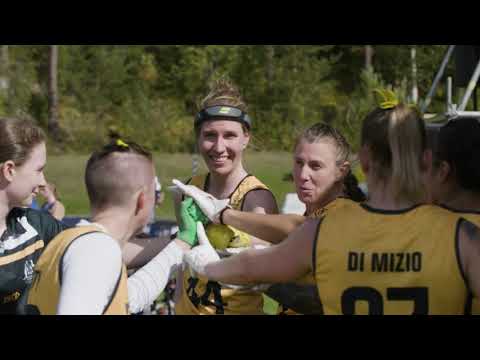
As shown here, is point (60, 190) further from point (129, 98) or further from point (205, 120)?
point (205, 120)

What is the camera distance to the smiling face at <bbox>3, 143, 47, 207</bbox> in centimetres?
273

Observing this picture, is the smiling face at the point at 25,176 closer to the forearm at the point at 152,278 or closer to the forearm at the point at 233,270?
the forearm at the point at 152,278

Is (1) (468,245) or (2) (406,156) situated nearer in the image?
(1) (468,245)

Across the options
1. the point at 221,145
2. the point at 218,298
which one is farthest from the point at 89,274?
the point at 221,145

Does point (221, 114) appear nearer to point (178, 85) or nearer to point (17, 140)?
point (17, 140)

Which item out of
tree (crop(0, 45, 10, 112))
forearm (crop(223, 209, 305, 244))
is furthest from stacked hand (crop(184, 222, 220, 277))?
tree (crop(0, 45, 10, 112))

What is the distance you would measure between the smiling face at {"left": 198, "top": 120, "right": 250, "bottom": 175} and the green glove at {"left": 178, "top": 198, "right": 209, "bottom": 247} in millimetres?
530

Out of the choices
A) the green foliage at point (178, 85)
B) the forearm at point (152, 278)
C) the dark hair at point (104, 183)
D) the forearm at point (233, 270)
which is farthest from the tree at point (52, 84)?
the forearm at point (233, 270)

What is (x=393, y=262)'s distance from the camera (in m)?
1.96

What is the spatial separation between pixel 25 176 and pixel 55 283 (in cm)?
86

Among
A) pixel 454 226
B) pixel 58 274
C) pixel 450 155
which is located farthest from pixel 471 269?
pixel 58 274

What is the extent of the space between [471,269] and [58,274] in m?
1.24
